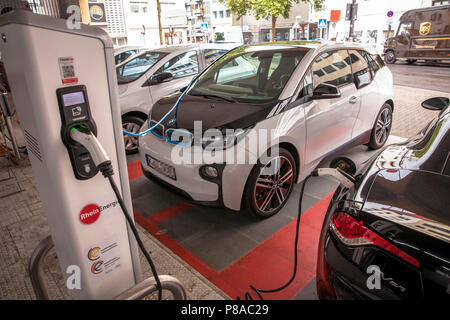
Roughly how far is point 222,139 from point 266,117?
0.47m

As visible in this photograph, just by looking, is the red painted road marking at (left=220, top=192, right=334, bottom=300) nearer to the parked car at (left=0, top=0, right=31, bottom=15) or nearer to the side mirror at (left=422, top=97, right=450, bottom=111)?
the side mirror at (left=422, top=97, right=450, bottom=111)

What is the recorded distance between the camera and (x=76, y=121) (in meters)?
1.25

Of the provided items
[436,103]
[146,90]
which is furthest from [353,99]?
[146,90]

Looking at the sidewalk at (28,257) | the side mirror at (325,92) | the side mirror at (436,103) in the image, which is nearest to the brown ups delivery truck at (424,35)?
the side mirror at (436,103)

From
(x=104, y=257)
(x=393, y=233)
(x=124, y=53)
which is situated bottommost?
(x=104, y=257)

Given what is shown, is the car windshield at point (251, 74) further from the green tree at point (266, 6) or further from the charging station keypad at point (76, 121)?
the green tree at point (266, 6)

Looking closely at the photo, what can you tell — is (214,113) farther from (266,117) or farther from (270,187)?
(270,187)

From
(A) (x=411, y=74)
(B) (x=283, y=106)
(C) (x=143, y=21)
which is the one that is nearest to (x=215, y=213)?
(B) (x=283, y=106)

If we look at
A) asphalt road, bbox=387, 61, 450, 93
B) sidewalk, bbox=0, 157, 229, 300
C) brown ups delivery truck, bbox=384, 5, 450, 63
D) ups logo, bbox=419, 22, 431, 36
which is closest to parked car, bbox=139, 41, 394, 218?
sidewalk, bbox=0, 157, 229, 300

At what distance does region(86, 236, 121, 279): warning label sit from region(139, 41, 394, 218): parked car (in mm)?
1260

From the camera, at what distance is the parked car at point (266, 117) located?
279cm

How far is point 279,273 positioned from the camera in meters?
2.47

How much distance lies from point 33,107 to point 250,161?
1846 mm
